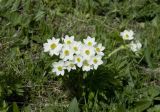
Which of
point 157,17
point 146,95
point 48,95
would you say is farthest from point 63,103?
point 157,17

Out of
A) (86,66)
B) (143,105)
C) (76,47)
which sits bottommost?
(143,105)

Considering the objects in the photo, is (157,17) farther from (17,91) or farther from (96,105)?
(17,91)

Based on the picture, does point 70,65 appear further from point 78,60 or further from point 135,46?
point 135,46

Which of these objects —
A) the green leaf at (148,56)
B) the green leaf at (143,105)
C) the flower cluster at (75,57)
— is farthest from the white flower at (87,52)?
the green leaf at (148,56)

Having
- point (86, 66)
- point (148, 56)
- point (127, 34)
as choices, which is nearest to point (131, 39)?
point (127, 34)

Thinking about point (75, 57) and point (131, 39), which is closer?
point (75, 57)

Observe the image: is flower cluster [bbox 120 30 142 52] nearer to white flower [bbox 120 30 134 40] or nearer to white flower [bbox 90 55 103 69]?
white flower [bbox 120 30 134 40]

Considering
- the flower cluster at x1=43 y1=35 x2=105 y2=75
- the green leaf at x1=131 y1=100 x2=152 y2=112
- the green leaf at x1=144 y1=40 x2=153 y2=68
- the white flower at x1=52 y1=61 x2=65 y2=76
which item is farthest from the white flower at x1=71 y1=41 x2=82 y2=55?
the green leaf at x1=144 y1=40 x2=153 y2=68

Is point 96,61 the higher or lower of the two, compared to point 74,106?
higher

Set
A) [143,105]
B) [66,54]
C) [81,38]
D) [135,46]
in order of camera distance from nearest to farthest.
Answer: [66,54] < [143,105] < [135,46] < [81,38]
